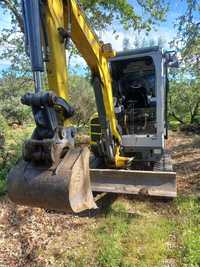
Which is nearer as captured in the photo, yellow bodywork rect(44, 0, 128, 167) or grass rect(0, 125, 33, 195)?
yellow bodywork rect(44, 0, 128, 167)

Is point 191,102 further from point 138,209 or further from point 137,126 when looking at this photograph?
point 138,209

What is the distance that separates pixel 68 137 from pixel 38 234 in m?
1.95

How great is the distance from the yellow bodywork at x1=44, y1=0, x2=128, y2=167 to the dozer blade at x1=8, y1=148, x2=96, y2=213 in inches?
28.9

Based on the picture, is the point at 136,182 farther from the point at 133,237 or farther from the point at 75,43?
the point at 75,43

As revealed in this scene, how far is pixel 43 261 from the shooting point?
3.28 meters

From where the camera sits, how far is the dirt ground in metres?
3.40

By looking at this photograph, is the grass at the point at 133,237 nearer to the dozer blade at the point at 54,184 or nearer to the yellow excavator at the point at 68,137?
the yellow excavator at the point at 68,137

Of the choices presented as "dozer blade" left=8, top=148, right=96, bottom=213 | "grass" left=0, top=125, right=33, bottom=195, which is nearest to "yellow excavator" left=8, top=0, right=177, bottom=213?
"dozer blade" left=8, top=148, right=96, bottom=213

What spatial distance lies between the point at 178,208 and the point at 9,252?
2461 mm

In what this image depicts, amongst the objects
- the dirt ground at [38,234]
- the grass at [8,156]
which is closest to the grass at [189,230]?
the dirt ground at [38,234]

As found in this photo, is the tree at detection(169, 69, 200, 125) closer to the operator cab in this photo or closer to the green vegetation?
the operator cab

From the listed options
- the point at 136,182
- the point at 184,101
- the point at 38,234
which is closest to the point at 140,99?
the point at 136,182

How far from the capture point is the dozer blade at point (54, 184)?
7.52 feet

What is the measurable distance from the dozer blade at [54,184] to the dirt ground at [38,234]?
1.23m
